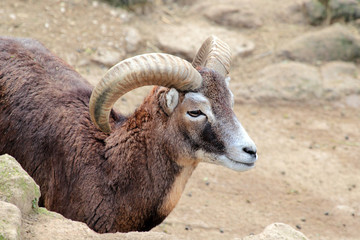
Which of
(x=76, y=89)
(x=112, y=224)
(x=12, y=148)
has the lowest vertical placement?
(x=112, y=224)

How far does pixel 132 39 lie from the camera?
14.2 metres

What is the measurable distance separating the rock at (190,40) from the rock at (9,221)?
33.5 ft

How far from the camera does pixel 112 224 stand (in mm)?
6590

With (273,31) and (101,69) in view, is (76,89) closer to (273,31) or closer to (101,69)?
(101,69)

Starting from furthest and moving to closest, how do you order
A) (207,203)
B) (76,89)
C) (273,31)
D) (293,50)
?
1. (273,31)
2. (293,50)
3. (207,203)
4. (76,89)

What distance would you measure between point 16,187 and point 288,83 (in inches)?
408

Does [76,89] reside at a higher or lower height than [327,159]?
higher

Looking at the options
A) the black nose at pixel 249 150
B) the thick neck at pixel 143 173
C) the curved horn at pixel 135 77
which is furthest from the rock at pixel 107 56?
the black nose at pixel 249 150

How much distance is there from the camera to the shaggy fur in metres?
6.62

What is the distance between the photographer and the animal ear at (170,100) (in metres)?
6.56

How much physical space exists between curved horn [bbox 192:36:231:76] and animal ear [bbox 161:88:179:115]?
83cm

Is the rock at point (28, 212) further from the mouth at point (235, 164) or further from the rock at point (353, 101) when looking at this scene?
the rock at point (353, 101)

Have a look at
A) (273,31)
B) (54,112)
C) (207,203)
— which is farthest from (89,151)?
(273,31)

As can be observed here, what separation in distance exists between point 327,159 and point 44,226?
8.19 metres
